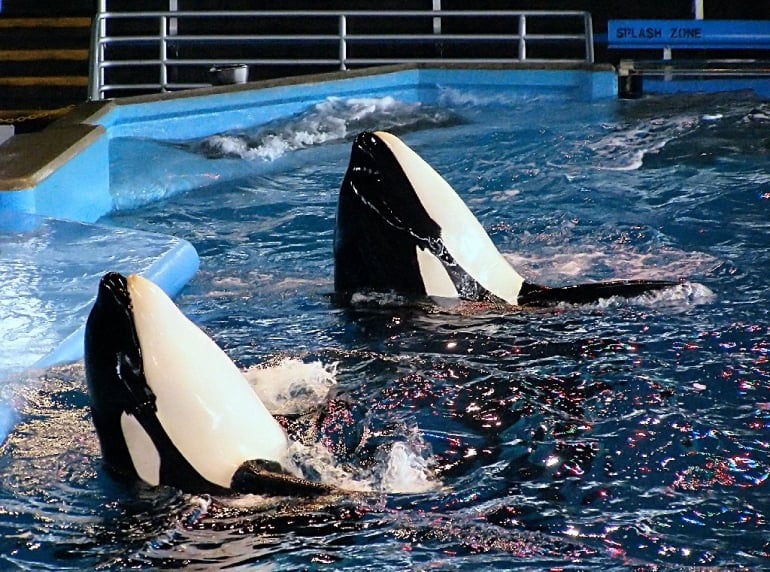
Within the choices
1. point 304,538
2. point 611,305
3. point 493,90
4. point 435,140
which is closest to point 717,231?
point 611,305

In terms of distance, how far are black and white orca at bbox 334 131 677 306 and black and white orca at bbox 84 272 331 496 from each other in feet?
5.17

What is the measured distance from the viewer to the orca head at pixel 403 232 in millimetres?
5086

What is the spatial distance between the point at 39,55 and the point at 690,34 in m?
7.89

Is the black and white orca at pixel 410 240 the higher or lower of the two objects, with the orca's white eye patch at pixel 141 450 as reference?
higher

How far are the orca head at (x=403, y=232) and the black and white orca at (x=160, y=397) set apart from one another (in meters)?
1.57

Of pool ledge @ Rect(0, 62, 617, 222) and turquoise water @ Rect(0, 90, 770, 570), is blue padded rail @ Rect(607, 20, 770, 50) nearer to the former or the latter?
pool ledge @ Rect(0, 62, 617, 222)

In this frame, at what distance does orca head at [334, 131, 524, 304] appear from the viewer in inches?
200

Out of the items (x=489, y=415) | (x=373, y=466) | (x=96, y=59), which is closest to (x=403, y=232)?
(x=489, y=415)

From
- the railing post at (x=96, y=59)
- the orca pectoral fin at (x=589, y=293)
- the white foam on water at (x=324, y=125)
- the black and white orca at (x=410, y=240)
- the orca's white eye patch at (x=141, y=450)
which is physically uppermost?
the railing post at (x=96, y=59)

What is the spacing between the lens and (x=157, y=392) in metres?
3.61

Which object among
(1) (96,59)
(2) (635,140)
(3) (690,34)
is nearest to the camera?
(2) (635,140)

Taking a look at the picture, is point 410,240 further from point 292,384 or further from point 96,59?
point 96,59

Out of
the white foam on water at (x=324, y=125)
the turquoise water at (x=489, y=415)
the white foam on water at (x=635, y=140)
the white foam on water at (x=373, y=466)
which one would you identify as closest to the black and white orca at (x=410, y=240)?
the turquoise water at (x=489, y=415)

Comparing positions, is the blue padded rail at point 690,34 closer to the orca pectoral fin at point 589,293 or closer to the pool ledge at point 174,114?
the pool ledge at point 174,114
